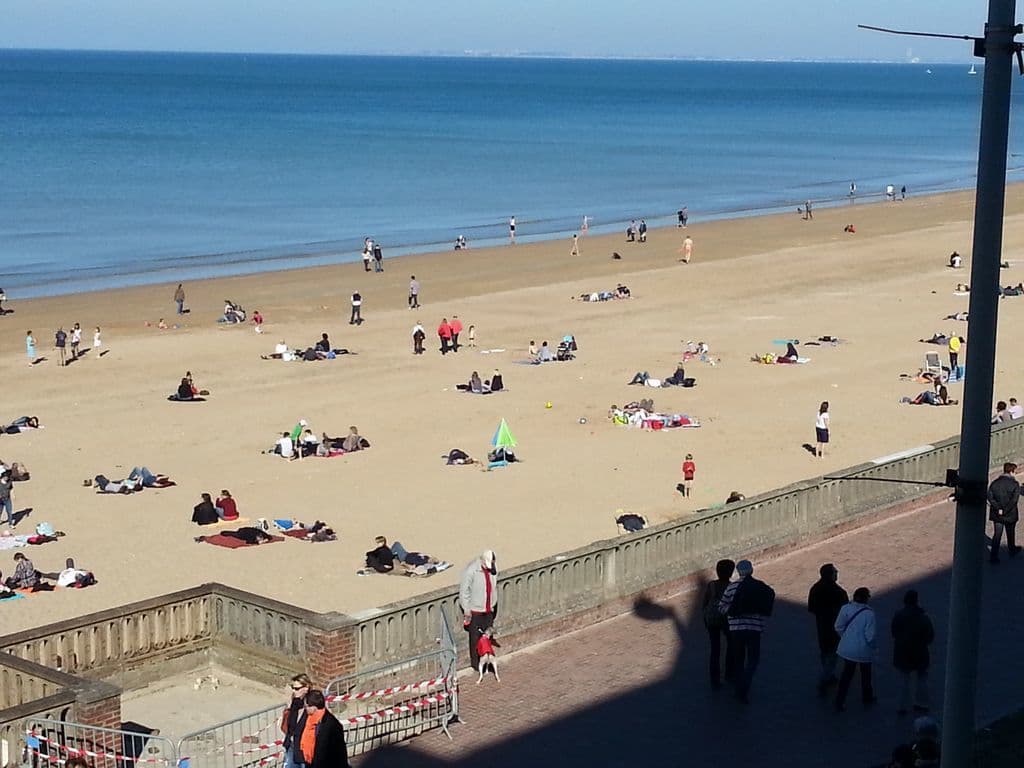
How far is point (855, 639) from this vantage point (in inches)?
560

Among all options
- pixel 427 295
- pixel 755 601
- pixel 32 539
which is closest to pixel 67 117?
pixel 427 295

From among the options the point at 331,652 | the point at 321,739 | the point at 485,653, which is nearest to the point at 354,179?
the point at 485,653

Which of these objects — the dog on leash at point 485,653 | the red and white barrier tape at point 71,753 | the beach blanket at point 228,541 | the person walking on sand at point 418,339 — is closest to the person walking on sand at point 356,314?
the person walking on sand at point 418,339

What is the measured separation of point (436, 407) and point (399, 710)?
19.6m

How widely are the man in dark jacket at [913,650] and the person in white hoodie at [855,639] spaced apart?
0.72 ft

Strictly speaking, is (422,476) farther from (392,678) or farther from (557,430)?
(392,678)

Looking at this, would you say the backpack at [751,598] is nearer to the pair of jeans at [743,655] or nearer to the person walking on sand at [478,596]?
the pair of jeans at [743,655]

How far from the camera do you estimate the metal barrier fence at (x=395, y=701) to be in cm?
1409

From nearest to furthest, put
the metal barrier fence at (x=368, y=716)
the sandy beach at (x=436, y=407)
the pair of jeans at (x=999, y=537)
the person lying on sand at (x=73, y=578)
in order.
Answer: the metal barrier fence at (x=368, y=716), the pair of jeans at (x=999, y=537), the person lying on sand at (x=73, y=578), the sandy beach at (x=436, y=407)

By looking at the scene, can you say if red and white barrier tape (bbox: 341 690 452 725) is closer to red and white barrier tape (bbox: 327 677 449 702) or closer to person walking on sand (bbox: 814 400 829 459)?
red and white barrier tape (bbox: 327 677 449 702)

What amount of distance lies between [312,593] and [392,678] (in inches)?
248

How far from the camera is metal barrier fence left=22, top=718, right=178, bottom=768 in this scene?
1241 centimetres

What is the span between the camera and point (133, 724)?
48.8 feet

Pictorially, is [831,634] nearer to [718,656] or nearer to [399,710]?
[718,656]
